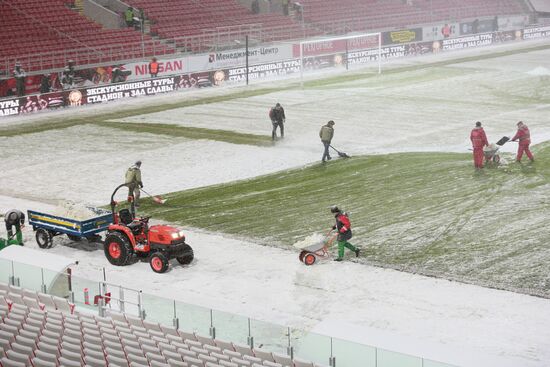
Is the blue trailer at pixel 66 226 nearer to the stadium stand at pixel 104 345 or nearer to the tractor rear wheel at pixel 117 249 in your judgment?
the tractor rear wheel at pixel 117 249

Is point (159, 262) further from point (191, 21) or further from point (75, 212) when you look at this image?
point (191, 21)

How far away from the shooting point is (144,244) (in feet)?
70.3

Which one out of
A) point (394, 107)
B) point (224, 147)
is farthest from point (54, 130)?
point (394, 107)

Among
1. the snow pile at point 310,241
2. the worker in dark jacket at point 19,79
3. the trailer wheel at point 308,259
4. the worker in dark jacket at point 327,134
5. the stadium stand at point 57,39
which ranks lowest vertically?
the trailer wheel at point 308,259

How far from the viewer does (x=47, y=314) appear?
52.2 feet

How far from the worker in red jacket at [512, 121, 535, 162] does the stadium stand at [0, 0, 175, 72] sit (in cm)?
2772

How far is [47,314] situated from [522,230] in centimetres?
1264

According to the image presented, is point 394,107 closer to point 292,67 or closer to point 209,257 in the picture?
point 292,67

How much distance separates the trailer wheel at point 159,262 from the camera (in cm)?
2081

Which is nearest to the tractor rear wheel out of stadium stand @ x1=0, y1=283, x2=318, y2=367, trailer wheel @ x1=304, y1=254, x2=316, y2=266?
trailer wheel @ x1=304, y1=254, x2=316, y2=266

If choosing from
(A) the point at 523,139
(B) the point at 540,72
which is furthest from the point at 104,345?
(B) the point at 540,72

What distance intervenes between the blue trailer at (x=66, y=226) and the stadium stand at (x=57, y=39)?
89.7 feet

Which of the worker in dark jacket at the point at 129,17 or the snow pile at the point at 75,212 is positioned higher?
the worker in dark jacket at the point at 129,17

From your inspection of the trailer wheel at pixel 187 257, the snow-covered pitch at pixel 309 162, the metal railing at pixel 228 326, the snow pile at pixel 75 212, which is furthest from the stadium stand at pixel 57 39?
the metal railing at pixel 228 326
